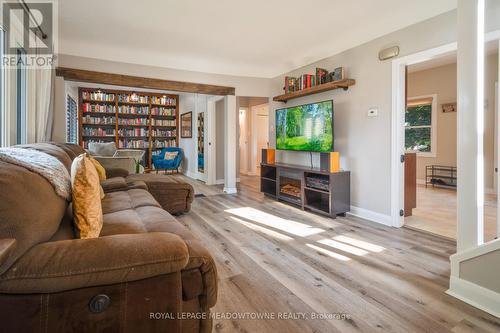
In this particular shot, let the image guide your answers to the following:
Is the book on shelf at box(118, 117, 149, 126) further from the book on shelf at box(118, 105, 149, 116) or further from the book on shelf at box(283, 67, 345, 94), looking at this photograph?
the book on shelf at box(283, 67, 345, 94)

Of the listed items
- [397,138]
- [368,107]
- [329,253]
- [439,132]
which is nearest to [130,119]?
[368,107]

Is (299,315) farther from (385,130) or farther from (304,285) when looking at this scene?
(385,130)

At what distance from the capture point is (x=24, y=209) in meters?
0.97

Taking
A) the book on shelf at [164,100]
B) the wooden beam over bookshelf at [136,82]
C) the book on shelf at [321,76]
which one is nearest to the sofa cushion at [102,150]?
the wooden beam over bookshelf at [136,82]

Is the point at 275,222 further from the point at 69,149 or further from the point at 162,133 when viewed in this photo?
the point at 162,133

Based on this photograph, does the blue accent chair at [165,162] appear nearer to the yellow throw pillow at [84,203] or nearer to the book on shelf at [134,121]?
the book on shelf at [134,121]

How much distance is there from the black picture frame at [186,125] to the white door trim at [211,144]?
55.3 inches

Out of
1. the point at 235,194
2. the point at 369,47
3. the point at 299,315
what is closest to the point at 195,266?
the point at 299,315

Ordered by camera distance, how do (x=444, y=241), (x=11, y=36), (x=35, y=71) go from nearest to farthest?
(x=11, y=36)
(x=444, y=241)
(x=35, y=71)

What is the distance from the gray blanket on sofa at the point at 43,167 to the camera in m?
1.17

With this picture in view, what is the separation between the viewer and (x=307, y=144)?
4.18 m

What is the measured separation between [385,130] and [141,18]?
10.5ft

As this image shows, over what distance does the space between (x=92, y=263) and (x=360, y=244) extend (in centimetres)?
241

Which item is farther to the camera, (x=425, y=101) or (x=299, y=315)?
(x=425, y=101)
